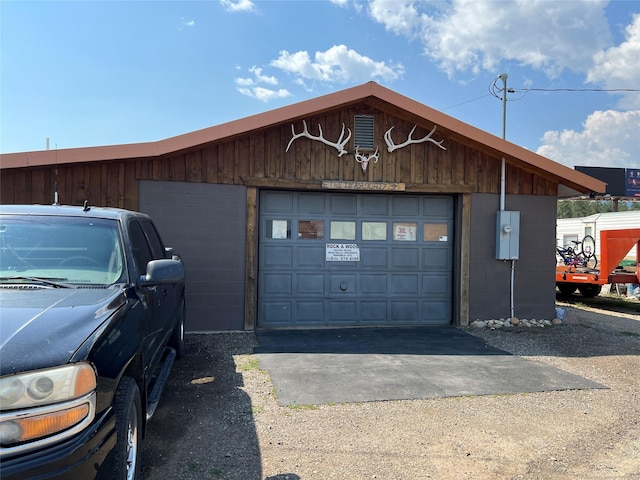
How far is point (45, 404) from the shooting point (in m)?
2.04

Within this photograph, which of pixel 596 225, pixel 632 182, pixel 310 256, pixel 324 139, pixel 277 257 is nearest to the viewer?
pixel 324 139

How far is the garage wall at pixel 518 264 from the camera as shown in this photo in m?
9.05

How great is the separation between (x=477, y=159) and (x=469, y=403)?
17.9ft

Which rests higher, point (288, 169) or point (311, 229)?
point (288, 169)

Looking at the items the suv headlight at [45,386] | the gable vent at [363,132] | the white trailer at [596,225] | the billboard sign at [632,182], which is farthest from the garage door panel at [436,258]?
the billboard sign at [632,182]

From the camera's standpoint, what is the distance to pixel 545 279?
934cm

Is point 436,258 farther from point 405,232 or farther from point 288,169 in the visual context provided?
point 288,169

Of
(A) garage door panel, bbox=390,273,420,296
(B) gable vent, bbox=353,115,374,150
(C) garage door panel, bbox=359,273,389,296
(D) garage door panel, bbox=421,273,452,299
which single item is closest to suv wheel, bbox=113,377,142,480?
(C) garage door panel, bbox=359,273,389,296

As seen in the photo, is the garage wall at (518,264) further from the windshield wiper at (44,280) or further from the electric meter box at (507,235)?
the windshield wiper at (44,280)

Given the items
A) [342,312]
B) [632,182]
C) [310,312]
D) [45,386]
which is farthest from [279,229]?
[632,182]

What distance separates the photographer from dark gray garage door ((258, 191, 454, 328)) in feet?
28.1

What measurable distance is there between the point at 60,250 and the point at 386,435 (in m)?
3.11

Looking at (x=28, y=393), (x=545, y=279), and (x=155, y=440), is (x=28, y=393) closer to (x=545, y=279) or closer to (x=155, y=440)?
(x=155, y=440)

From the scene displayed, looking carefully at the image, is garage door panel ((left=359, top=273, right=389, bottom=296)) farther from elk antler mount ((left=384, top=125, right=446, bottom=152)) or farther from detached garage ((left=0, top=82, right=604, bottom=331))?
elk antler mount ((left=384, top=125, right=446, bottom=152))
